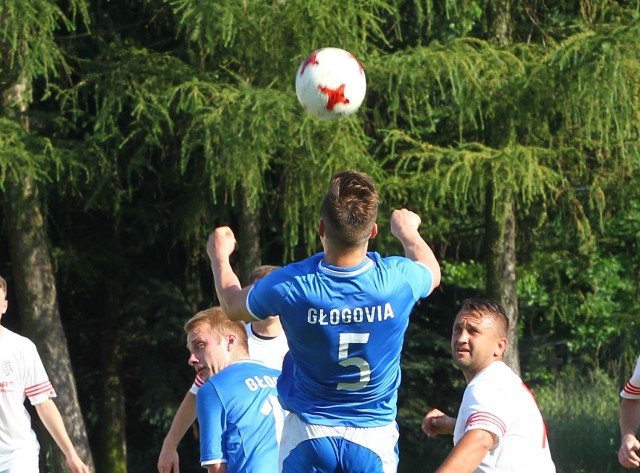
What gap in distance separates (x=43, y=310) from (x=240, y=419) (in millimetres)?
8158

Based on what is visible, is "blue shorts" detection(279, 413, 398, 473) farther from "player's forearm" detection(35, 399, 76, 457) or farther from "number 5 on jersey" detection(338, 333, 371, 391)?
"player's forearm" detection(35, 399, 76, 457)

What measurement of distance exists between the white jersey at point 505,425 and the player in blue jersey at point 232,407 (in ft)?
2.67

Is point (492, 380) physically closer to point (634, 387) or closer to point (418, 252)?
point (418, 252)

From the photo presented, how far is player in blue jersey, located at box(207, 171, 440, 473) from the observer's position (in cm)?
406

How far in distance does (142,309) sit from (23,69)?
366 centimetres

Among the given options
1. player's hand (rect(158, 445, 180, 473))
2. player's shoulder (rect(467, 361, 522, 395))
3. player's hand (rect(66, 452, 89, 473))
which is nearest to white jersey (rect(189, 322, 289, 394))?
player's hand (rect(158, 445, 180, 473))

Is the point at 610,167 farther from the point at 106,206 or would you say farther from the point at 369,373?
the point at 369,373

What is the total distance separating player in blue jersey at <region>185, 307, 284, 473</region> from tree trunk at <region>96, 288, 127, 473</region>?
31.2 ft

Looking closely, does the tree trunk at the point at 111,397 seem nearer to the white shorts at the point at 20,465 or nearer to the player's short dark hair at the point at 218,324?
the white shorts at the point at 20,465

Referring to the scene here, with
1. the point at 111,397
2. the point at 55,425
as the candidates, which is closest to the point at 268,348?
the point at 55,425

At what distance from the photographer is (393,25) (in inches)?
501

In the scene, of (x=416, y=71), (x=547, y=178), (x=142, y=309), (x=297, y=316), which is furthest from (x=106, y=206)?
(x=297, y=316)

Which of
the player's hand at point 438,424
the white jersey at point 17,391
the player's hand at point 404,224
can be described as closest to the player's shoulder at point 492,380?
the player's hand at point 438,424

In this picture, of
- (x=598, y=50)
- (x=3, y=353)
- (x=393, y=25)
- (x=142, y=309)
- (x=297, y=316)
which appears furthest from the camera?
(x=142, y=309)
